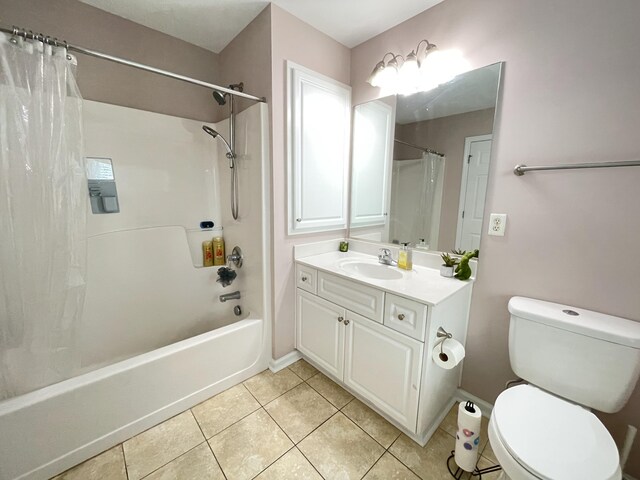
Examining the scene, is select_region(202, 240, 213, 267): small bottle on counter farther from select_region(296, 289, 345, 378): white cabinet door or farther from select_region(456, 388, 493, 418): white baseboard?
select_region(456, 388, 493, 418): white baseboard

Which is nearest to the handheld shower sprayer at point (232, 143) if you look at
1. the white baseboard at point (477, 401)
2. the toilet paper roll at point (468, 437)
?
the toilet paper roll at point (468, 437)

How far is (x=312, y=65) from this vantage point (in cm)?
172

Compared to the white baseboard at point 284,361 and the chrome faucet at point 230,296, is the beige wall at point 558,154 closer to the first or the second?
the white baseboard at point 284,361

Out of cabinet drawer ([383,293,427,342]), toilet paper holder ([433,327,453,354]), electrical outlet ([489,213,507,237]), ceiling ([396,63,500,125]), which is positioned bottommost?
toilet paper holder ([433,327,453,354])

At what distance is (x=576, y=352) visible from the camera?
3.43ft

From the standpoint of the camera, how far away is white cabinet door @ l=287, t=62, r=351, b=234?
1.66 m

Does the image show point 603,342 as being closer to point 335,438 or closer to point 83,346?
point 335,438

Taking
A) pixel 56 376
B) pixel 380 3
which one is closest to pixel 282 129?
pixel 380 3

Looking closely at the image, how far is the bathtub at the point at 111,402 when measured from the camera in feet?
3.46

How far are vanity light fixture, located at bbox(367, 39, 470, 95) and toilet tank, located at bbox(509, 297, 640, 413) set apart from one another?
130cm

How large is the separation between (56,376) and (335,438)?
1.37 m

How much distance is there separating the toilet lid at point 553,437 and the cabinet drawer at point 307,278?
42.3 inches

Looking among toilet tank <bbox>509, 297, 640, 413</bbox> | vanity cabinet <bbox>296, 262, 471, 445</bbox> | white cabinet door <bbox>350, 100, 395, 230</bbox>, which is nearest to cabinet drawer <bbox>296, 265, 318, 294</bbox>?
vanity cabinet <bbox>296, 262, 471, 445</bbox>

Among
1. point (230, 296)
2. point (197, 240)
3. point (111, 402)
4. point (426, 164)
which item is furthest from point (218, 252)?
point (426, 164)
